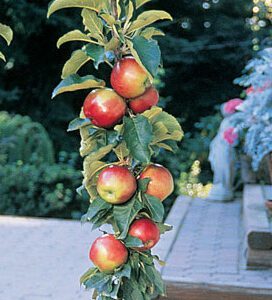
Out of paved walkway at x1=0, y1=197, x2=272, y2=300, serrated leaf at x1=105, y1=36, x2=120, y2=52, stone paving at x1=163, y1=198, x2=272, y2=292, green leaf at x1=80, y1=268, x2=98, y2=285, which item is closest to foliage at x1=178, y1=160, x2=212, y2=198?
paved walkway at x1=0, y1=197, x2=272, y2=300

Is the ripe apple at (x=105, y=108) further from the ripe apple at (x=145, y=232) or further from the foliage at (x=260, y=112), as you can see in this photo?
the foliage at (x=260, y=112)

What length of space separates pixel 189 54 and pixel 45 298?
550 cm

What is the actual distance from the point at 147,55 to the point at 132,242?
0.32 m

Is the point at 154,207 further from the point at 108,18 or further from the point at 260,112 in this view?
the point at 260,112

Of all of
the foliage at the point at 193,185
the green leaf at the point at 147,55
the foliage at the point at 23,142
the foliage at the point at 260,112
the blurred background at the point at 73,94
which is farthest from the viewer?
the foliage at the point at 193,185

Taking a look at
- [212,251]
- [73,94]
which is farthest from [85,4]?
[73,94]

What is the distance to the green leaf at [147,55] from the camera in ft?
3.61

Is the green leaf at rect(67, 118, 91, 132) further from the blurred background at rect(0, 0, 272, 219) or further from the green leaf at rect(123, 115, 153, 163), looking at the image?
the blurred background at rect(0, 0, 272, 219)

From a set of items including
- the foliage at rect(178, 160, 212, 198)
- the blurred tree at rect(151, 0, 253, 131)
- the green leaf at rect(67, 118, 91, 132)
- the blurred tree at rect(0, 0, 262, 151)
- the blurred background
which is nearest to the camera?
the green leaf at rect(67, 118, 91, 132)

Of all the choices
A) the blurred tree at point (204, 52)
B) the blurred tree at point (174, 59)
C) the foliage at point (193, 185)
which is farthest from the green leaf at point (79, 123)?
the blurred tree at point (204, 52)

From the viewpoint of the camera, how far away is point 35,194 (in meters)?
6.22

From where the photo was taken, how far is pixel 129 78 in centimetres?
113

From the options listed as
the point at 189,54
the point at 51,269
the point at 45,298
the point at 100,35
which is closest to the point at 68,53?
the point at 189,54

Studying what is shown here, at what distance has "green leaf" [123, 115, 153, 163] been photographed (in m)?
1.13
